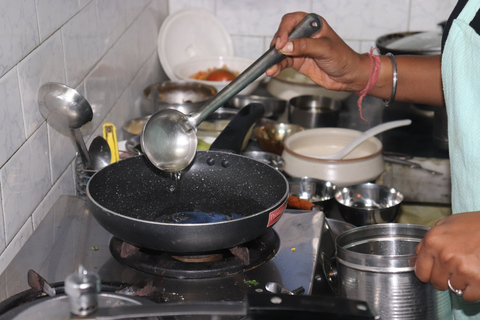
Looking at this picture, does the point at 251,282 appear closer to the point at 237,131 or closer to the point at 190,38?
the point at 237,131

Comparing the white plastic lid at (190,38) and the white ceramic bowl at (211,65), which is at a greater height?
the white plastic lid at (190,38)

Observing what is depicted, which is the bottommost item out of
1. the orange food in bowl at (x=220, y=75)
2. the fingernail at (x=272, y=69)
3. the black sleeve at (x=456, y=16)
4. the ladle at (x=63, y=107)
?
the orange food in bowl at (x=220, y=75)

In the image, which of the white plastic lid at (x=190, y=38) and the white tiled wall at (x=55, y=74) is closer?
the white tiled wall at (x=55, y=74)

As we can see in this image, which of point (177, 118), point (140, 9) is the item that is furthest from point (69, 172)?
point (140, 9)

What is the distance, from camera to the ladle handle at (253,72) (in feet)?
3.70

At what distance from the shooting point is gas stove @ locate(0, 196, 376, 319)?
93 centimetres

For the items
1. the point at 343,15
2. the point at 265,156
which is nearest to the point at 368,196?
the point at 265,156

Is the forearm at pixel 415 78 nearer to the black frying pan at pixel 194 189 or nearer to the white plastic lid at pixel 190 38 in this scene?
the black frying pan at pixel 194 189

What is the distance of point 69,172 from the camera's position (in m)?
1.32

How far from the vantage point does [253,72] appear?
1.13m

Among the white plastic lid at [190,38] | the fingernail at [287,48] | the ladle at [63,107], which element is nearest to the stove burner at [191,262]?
the ladle at [63,107]

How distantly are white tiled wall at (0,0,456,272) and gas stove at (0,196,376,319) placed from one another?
0.06 m

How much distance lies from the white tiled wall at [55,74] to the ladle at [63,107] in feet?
0.06

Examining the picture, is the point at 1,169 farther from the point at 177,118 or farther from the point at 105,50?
the point at 105,50
